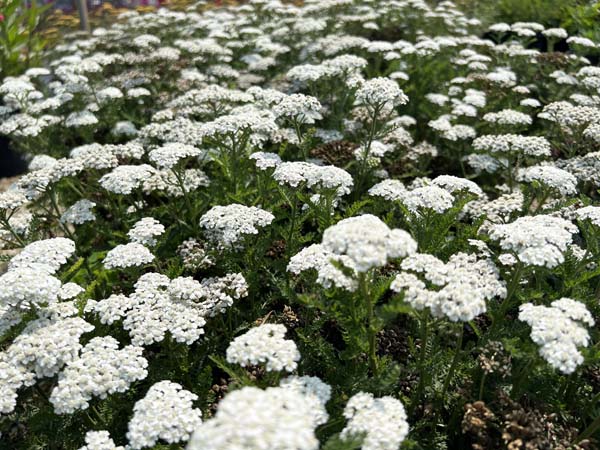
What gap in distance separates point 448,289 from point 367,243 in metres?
0.55

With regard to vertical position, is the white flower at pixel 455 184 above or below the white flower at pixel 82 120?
above

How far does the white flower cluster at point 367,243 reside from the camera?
8.77ft

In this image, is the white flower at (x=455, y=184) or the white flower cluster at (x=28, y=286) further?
the white flower at (x=455, y=184)

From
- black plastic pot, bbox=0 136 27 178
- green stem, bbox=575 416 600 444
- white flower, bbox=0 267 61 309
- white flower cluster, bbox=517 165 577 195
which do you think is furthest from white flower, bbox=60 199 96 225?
black plastic pot, bbox=0 136 27 178

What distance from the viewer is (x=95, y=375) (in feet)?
9.58

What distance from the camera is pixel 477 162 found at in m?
5.74

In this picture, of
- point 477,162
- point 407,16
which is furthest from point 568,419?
point 407,16

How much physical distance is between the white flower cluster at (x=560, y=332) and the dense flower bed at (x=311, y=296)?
0.04ft

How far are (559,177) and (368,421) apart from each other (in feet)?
8.90

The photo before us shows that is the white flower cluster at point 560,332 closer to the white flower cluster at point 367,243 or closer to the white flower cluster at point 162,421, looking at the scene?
the white flower cluster at point 367,243

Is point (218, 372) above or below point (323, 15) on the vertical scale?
below

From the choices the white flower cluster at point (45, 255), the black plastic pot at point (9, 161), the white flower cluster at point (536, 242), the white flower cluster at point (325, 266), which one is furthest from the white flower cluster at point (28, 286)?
the black plastic pot at point (9, 161)

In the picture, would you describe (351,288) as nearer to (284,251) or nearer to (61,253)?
(284,251)

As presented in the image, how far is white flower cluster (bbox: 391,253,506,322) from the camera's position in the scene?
2805mm
